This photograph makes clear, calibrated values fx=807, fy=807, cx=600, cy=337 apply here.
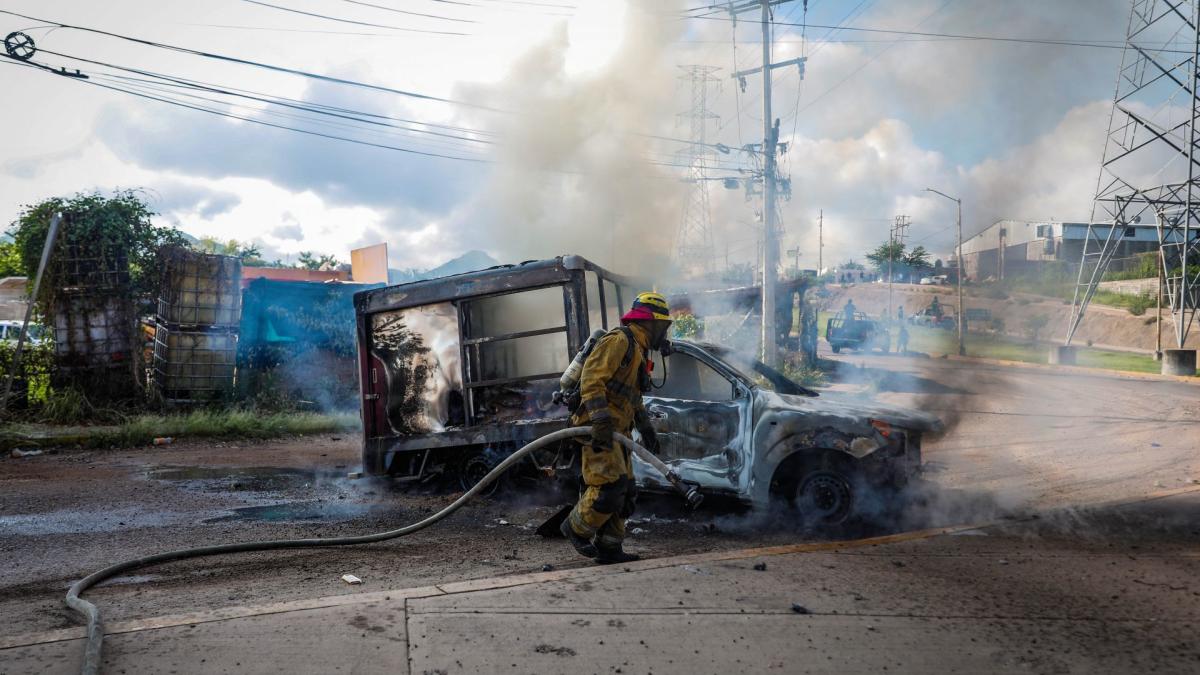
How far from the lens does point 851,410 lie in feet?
19.6

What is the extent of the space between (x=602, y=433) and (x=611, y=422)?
0.27 feet

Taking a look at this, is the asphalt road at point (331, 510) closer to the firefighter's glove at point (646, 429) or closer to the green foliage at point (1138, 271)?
the firefighter's glove at point (646, 429)

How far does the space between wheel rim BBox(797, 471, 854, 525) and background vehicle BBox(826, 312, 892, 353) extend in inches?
809

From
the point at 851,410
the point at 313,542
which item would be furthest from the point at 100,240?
the point at 851,410

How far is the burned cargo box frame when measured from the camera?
22.5 feet

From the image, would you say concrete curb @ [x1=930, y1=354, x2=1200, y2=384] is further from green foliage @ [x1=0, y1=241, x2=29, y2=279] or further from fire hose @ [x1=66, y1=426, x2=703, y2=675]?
green foliage @ [x1=0, y1=241, x2=29, y2=279]

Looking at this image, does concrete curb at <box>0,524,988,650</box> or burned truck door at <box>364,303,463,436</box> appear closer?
concrete curb at <box>0,524,988,650</box>

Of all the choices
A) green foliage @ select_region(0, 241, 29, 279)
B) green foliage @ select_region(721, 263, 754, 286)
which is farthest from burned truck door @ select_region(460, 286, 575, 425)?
green foliage @ select_region(721, 263, 754, 286)

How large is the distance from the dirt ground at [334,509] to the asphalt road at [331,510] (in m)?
0.02

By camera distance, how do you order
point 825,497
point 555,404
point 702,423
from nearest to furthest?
point 825,497
point 702,423
point 555,404

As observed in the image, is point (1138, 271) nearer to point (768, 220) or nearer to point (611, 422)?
point (768, 220)

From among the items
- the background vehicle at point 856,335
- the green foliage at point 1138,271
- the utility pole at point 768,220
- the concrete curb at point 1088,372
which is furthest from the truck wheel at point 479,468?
the green foliage at point 1138,271

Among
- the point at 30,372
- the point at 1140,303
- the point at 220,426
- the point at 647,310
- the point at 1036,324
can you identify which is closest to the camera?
the point at 647,310

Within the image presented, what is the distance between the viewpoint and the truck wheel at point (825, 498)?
18.9 feet
